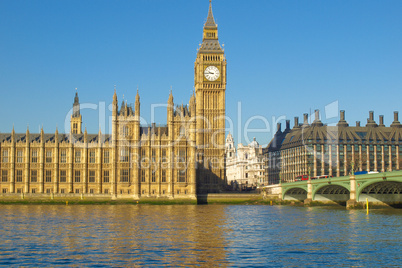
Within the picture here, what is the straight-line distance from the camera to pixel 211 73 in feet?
504

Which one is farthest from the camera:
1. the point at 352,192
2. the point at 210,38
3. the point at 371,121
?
the point at 371,121

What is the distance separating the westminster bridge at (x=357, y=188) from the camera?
92931 millimetres

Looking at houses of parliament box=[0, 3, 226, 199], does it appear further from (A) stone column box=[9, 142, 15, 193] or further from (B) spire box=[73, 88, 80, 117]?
(B) spire box=[73, 88, 80, 117]

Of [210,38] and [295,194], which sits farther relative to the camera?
[210,38]

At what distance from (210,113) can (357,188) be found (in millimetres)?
58407

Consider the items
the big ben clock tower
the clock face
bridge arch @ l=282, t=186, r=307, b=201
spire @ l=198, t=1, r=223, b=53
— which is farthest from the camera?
spire @ l=198, t=1, r=223, b=53

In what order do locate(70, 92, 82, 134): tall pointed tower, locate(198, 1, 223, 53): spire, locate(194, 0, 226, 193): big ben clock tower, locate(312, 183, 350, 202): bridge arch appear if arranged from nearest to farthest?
locate(312, 183, 350, 202): bridge arch
locate(194, 0, 226, 193): big ben clock tower
locate(198, 1, 223, 53): spire
locate(70, 92, 82, 134): tall pointed tower

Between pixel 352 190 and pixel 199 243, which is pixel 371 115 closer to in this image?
pixel 352 190

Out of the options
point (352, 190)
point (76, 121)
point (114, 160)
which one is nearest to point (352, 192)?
point (352, 190)

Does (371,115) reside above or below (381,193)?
above

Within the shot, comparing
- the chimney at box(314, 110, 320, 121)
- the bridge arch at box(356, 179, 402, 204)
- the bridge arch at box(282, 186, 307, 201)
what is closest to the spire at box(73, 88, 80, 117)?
the bridge arch at box(282, 186, 307, 201)

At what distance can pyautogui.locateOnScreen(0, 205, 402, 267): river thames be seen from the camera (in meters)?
40.3

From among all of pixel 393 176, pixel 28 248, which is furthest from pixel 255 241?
pixel 393 176

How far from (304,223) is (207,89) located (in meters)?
84.1
